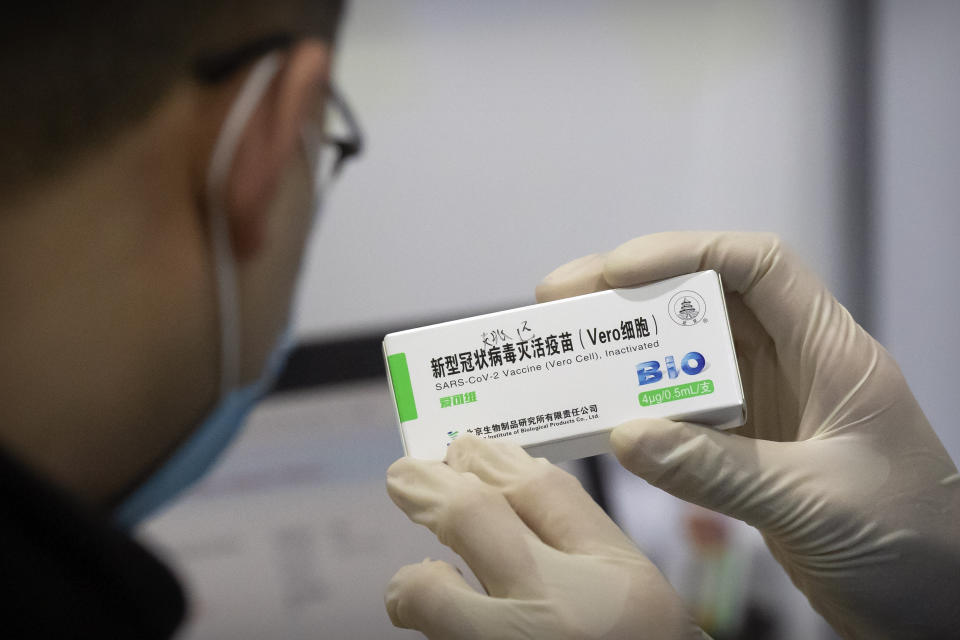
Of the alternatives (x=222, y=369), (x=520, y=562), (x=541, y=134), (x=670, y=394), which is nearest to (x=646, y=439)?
(x=670, y=394)

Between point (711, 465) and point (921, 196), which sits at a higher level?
point (921, 196)

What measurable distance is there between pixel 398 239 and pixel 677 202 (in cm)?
52

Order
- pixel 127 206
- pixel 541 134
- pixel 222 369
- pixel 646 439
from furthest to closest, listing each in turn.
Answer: pixel 541 134, pixel 222 369, pixel 127 206, pixel 646 439

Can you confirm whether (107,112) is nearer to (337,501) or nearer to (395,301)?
(395,301)

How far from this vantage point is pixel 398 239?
3.66ft

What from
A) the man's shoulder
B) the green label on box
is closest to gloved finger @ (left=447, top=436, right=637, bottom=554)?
the green label on box

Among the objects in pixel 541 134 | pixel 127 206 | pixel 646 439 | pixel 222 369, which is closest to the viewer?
pixel 646 439

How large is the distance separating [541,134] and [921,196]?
754 millimetres

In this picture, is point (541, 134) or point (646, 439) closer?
point (646, 439)

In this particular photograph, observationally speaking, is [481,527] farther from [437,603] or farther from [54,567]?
[54,567]

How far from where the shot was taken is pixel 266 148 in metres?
0.81

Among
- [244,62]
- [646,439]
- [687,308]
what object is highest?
[244,62]

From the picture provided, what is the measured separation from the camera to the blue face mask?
2.55 ft

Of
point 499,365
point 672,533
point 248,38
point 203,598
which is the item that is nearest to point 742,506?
point 499,365
